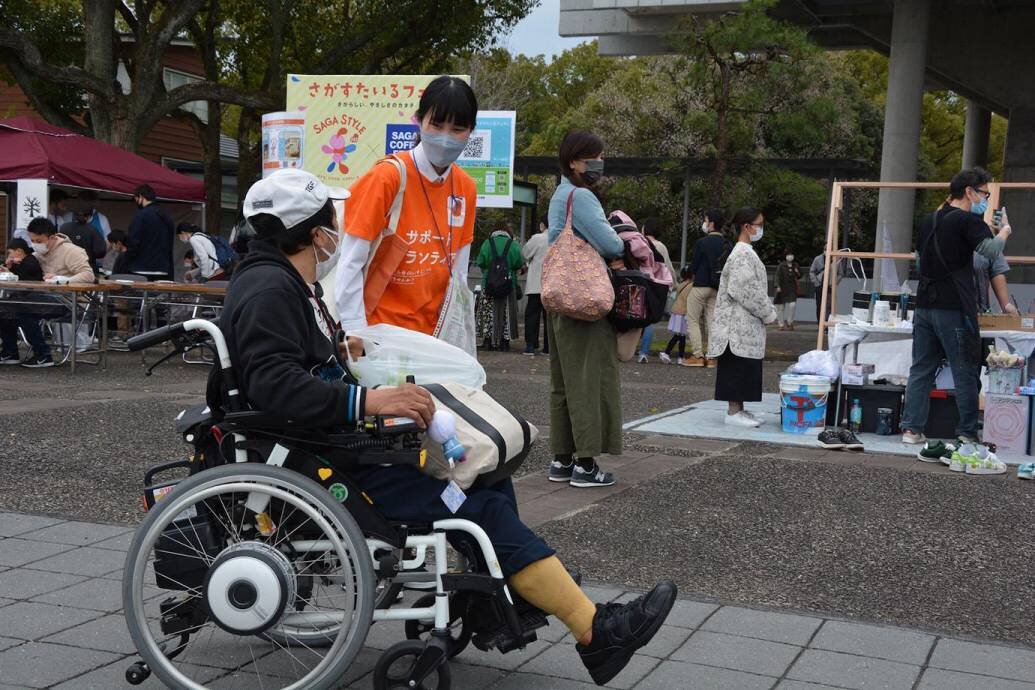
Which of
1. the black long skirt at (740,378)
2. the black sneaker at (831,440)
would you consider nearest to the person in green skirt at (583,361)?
the black sneaker at (831,440)

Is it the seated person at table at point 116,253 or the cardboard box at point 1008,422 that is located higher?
the seated person at table at point 116,253

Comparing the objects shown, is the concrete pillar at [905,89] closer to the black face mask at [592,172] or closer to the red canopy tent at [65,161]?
the red canopy tent at [65,161]

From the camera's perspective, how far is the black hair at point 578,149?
5820 mm

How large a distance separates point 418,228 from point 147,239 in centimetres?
1092

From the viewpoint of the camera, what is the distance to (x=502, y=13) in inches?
919

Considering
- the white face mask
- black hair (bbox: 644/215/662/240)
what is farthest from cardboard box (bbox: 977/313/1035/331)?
the white face mask

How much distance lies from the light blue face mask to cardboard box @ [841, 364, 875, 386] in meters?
5.42

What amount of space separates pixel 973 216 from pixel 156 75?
14956 millimetres

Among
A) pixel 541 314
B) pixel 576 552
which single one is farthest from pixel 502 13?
pixel 576 552

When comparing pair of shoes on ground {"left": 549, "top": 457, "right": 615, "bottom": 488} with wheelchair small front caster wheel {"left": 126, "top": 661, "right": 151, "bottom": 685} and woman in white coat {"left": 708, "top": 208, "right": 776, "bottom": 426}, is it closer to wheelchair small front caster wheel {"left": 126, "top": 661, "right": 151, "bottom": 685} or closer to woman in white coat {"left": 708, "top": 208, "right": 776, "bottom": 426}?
woman in white coat {"left": 708, "top": 208, "right": 776, "bottom": 426}

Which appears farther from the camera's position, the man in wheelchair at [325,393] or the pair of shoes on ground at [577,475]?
the pair of shoes on ground at [577,475]

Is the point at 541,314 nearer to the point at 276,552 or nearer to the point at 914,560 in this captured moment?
the point at 914,560

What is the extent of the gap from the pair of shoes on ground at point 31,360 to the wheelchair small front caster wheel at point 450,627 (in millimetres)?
9918

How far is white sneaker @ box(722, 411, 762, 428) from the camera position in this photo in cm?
861
